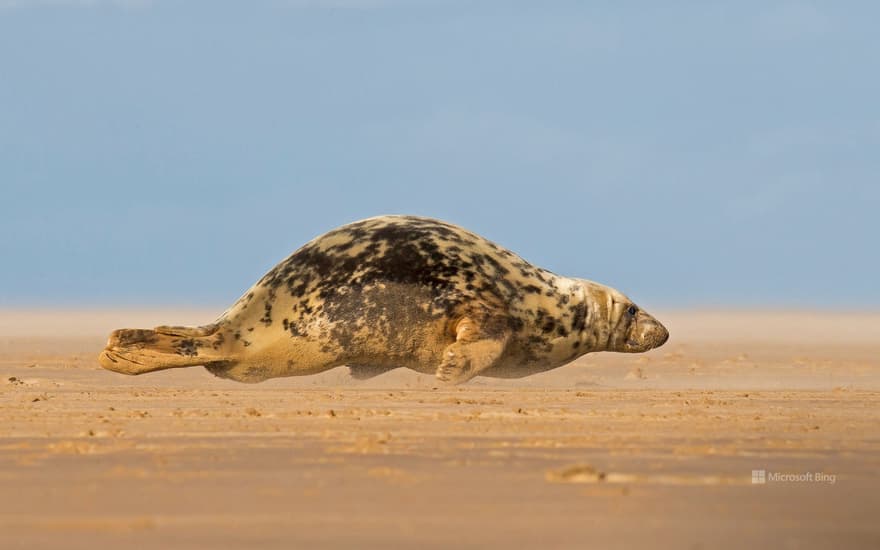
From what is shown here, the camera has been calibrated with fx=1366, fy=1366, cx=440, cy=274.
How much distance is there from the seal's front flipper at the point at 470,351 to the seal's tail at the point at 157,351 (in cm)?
207

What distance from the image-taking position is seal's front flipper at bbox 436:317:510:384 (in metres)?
12.2

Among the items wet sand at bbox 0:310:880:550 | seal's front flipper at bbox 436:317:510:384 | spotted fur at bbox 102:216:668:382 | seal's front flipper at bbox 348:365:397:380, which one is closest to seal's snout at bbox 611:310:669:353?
spotted fur at bbox 102:216:668:382

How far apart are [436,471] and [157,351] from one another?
7.26m

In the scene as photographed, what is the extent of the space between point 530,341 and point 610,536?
9.30 m

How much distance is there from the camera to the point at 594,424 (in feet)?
26.9

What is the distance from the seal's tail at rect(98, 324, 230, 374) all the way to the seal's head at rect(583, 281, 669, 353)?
3.93 m

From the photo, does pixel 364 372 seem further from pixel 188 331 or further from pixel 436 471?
pixel 436 471

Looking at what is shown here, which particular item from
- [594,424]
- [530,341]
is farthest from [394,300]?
[594,424]

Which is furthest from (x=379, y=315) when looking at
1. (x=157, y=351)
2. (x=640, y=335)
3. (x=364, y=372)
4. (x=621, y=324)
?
(x=640, y=335)

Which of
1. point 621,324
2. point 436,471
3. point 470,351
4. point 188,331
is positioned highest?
point 621,324

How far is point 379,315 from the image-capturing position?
41.1ft

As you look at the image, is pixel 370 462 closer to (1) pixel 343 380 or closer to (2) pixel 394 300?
(2) pixel 394 300

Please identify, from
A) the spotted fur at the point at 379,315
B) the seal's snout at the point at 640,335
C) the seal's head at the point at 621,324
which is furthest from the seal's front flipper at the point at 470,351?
the seal's snout at the point at 640,335

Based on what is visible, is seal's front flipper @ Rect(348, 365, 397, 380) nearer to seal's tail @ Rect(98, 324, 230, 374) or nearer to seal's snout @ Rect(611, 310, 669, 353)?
seal's tail @ Rect(98, 324, 230, 374)
